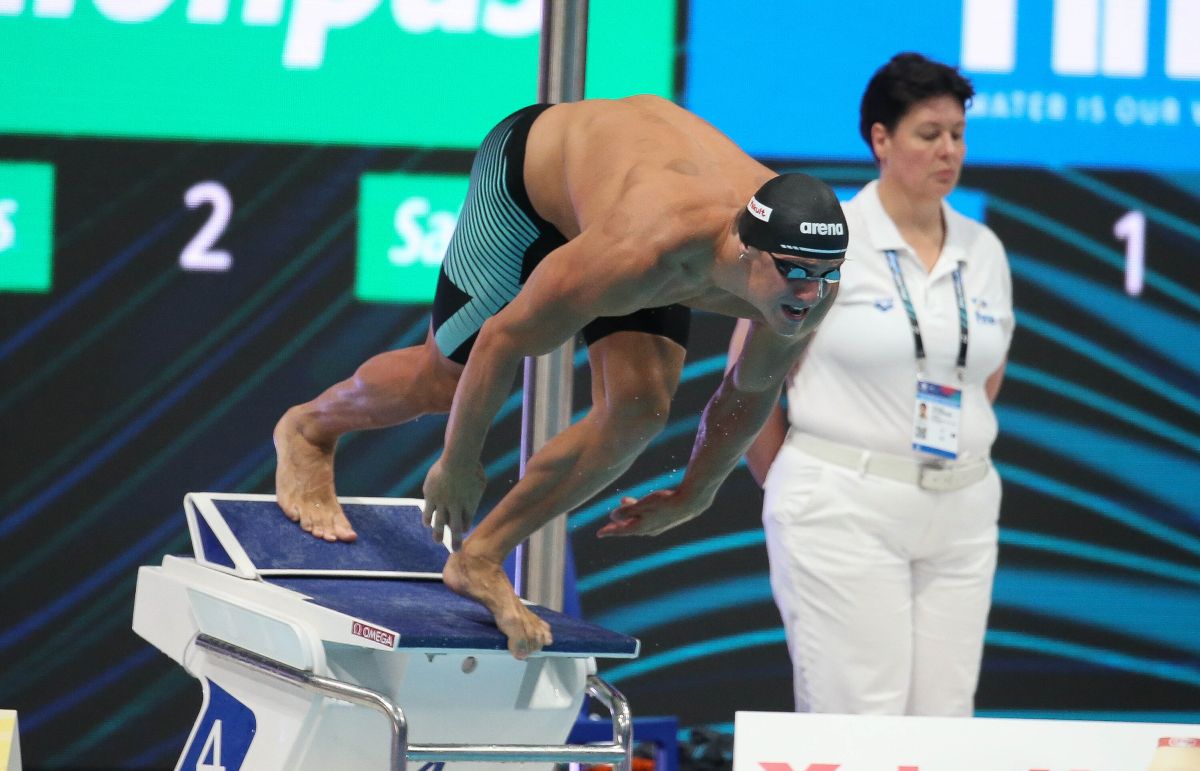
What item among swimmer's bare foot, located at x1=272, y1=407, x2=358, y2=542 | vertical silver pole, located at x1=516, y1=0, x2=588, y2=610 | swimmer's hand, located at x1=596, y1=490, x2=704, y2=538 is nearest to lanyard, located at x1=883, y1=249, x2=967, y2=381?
swimmer's hand, located at x1=596, y1=490, x2=704, y2=538

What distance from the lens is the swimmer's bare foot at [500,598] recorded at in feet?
9.86

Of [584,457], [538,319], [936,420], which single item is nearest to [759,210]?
[538,319]

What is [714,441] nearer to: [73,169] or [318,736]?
[318,736]

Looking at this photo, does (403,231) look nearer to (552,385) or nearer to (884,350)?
(552,385)

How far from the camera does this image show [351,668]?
3080 millimetres

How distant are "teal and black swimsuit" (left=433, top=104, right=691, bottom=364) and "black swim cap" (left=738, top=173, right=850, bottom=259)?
0.64m

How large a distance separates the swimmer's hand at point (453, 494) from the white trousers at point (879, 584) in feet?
3.08

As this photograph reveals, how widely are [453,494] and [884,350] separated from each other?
1.21 metres

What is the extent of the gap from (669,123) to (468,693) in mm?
1290

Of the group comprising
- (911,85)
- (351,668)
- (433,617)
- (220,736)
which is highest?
(911,85)

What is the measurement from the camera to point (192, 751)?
3.37 meters

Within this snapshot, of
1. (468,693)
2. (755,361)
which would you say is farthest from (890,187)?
(468,693)

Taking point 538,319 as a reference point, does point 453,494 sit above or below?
below

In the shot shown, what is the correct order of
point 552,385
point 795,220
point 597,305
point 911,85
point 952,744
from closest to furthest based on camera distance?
point 795,220
point 597,305
point 952,744
point 911,85
point 552,385
